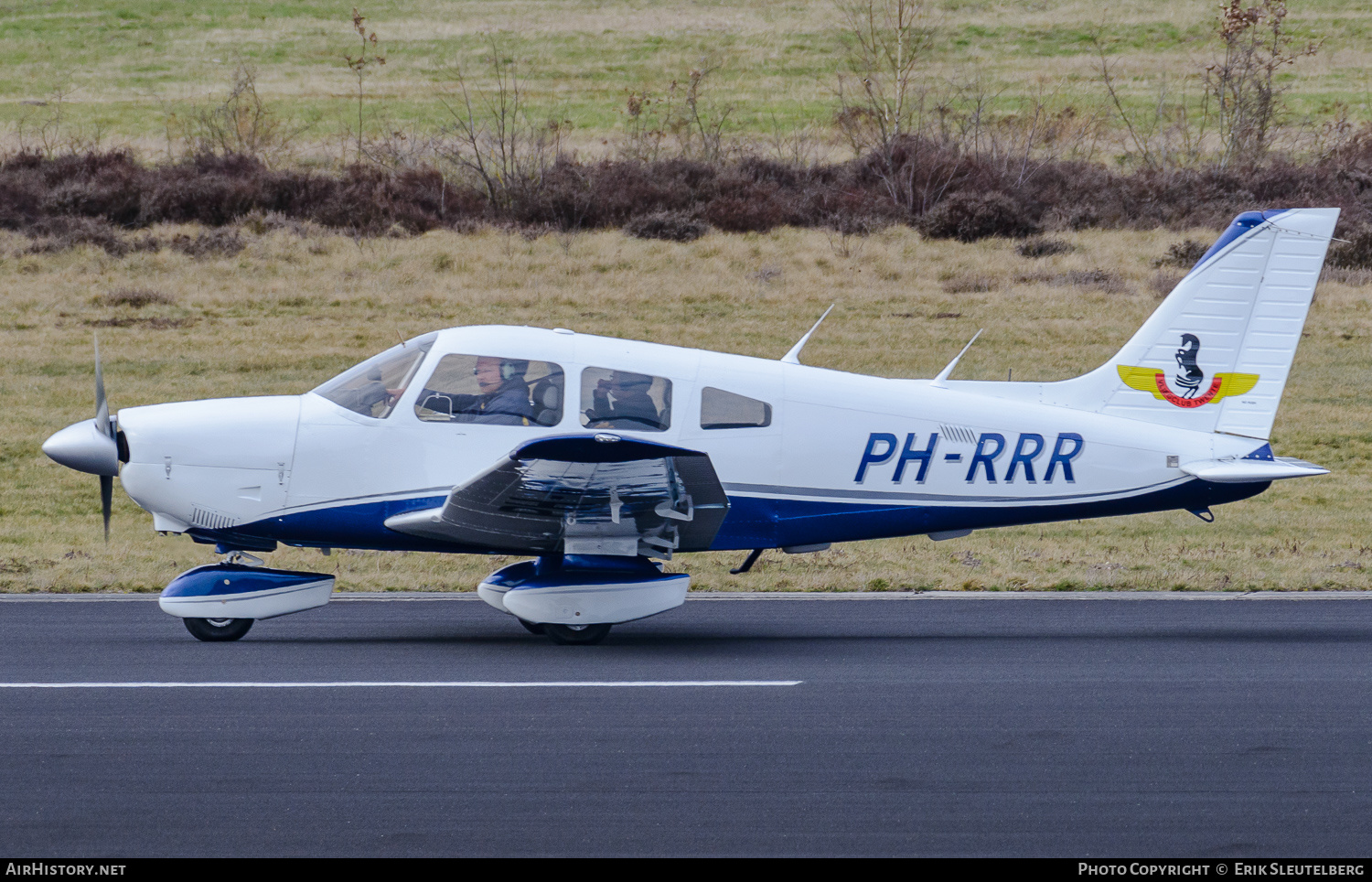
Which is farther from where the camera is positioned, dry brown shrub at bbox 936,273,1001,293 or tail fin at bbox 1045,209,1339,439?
dry brown shrub at bbox 936,273,1001,293

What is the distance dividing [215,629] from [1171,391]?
694 cm

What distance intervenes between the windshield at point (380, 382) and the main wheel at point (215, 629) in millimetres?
1649

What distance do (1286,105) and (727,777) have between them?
150ft

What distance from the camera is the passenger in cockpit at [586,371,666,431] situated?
9086 millimetres

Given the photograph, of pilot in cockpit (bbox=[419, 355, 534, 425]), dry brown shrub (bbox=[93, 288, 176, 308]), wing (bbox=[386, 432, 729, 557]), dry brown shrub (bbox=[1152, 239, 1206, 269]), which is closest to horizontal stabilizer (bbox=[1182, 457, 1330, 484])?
wing (bbox=[386, 432, 729, 557])

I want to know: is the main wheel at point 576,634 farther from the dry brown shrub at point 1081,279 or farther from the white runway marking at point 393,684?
the dry brown shrub at point 1081,279

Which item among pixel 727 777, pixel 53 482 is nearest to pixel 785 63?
pixel 53 482

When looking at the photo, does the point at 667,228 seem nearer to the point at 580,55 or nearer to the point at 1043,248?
the point at 1043,248

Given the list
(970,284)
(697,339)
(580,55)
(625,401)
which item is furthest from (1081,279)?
(580,55)

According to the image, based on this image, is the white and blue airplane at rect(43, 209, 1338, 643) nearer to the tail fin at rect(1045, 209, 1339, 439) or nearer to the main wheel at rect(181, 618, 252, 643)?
the main wheel at rect(181, 618, 252, 643)

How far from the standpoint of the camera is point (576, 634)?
947 cm

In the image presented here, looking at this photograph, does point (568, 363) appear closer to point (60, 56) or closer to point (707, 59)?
point (707, 59)

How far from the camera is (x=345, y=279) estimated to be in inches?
1089

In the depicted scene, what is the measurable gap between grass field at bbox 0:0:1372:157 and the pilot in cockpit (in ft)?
104
